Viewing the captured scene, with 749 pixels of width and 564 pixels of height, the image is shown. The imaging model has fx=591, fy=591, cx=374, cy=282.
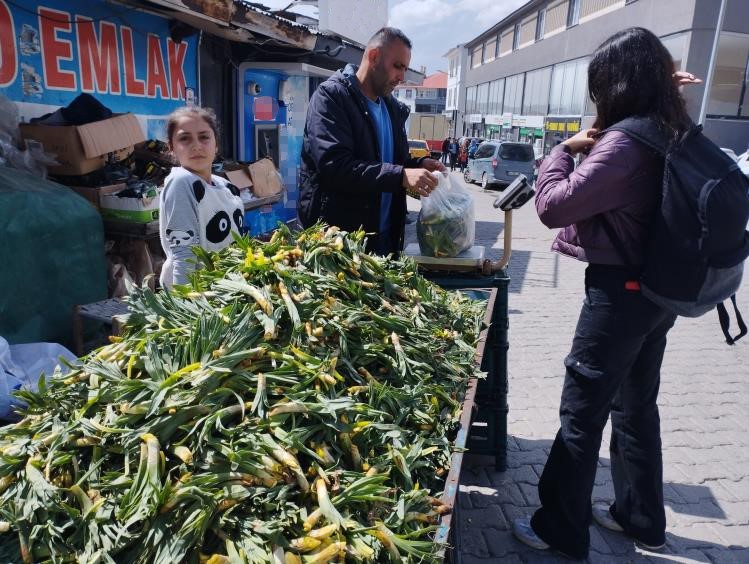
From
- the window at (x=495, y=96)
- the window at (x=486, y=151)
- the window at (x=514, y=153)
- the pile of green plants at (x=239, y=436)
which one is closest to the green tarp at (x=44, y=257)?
the pile of green plants at (x=239, y=436)

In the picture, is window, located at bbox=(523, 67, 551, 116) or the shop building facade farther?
window, located at bbox=(523, 67, 551, 116)

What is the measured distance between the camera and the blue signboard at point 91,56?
4.54m

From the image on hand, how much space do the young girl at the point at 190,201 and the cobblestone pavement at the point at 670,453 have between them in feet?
6.01

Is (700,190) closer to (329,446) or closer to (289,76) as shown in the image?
(329,446)

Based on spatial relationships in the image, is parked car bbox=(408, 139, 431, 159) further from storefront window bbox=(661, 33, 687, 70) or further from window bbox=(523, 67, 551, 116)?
window bbox=(523, 67, 551, 116)

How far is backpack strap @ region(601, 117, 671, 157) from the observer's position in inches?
90.7

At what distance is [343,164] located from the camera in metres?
3.12

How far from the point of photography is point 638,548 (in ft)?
9.91

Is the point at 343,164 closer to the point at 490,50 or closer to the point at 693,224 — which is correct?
the point at 693,224

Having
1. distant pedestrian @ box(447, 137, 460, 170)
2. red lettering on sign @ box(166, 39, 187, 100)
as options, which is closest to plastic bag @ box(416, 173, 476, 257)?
red lettering on sign @ box(166, 39, 187, 100)

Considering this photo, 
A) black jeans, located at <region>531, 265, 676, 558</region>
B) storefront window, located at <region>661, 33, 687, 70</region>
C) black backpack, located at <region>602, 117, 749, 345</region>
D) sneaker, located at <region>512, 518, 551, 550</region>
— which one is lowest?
sneaker, located at <region>512, 518, 551, 550</region>

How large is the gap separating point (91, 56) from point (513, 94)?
139ft

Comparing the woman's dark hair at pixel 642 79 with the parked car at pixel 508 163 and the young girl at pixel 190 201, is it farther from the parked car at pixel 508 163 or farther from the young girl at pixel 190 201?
the parked car at pixel 508 163

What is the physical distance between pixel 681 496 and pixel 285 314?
9.47 feet
